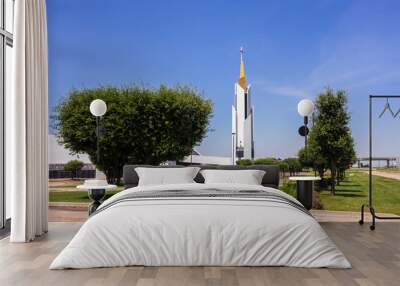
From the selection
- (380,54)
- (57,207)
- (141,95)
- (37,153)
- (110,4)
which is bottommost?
(57,207)

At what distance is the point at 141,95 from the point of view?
8.52 metres

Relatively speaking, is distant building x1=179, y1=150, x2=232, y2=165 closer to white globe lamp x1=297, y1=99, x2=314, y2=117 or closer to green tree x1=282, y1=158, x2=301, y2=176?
green tree x1=282, y1=158, x2=301, y2=176

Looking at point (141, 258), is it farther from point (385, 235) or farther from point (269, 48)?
point (269, 48)

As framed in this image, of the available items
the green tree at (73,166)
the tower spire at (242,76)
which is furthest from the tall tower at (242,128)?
the green tree at (73,166)

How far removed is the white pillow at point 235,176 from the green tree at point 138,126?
8.32 ft

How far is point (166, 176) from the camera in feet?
18.4

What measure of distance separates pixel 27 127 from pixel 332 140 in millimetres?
4842

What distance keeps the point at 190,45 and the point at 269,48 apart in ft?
4.91

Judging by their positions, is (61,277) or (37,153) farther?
(37,153)

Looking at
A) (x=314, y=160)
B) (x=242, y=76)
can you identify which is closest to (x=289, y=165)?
(x=314, y=160)

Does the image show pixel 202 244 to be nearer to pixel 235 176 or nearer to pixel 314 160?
pixel 235 176

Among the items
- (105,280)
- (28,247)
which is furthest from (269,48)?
(105,280)

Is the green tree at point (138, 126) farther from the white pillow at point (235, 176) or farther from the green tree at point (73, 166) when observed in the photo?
the white pillow at point (235, 176)

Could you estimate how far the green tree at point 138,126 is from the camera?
26.9 feet
